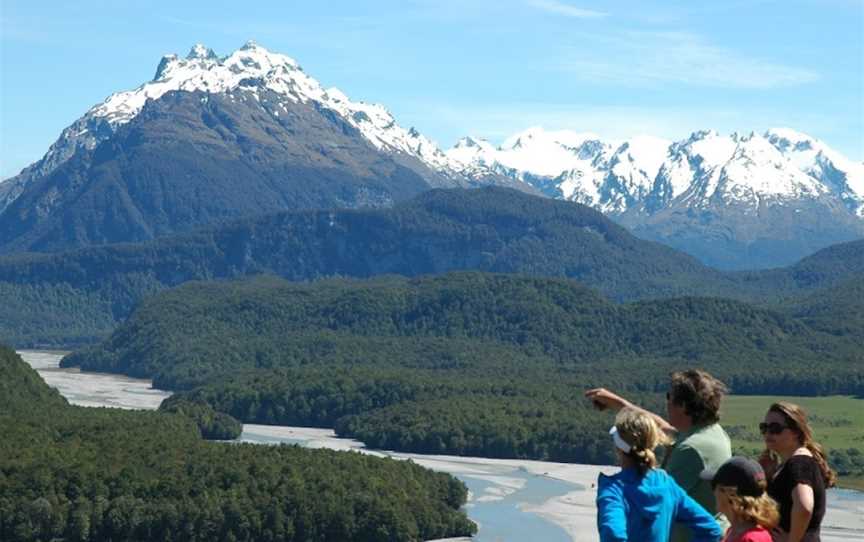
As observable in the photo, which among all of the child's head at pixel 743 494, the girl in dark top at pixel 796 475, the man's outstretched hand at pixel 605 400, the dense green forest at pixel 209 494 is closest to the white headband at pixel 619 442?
the man's outstretched hand at pixel 605 400

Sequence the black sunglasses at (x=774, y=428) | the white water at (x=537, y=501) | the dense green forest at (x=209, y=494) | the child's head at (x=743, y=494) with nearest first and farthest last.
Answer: the child's head at (x=743, y=494) → the black sunglasses at (x=774, y=428) → the dense green forest at (x=209, y=494) → the white water at (x=537, y=501)

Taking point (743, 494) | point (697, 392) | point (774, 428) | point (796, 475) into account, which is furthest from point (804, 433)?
point (743, 494)

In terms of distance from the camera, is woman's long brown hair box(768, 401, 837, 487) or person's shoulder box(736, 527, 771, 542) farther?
woman's long brown hair box(768, 401, 837, 487)

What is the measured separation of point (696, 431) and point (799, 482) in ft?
5.41

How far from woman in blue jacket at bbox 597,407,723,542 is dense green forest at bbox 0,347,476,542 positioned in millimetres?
107917

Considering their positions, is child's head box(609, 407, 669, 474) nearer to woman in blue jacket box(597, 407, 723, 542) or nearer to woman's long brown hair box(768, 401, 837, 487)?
woman in blue jacket box(597, 407, 723, 542)

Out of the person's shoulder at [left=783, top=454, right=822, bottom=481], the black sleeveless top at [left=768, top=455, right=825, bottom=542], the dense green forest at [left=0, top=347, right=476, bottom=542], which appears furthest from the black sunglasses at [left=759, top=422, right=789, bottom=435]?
the dense green forest at [left=0, top=347, right=476, bottom=542]

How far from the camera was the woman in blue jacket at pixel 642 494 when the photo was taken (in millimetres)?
23547

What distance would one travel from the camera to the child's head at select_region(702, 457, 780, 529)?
24.1m

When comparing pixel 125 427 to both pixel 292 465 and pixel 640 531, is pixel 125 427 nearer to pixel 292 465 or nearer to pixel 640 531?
pixel 292 465

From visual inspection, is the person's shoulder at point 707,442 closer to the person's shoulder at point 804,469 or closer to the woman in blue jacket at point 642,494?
the person's shoulder at point 804,469

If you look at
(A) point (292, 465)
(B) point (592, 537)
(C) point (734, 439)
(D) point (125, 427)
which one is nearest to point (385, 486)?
(A) point (292, 465)

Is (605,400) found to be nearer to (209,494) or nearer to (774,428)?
(774,428)

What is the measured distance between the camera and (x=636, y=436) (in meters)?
23.7
